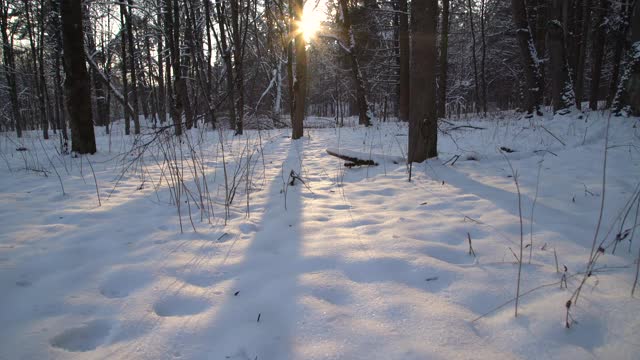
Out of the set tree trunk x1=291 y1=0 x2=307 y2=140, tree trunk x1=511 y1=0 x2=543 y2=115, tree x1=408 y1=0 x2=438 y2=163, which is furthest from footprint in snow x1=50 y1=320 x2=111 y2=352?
tree trunk x1=511 y1=0 x2=543 y2=115

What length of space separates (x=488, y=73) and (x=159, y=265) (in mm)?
28818

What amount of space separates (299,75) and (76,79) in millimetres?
4730

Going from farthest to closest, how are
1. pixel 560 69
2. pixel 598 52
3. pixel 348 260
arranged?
1. pixel 598 52
2. pixel 560 69
3. pixel 348 260

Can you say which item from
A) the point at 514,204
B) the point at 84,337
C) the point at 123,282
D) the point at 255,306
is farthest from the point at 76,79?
the point at 514,204

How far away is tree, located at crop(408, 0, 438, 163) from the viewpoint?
4.27 m

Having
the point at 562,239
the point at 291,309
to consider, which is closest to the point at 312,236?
the point at 291,309

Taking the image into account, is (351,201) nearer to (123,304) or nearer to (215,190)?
(215,190)

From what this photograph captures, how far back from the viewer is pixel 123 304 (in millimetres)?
1506

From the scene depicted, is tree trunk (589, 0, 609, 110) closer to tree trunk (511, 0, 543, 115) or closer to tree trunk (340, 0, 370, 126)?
tree trunk (511, 0, 543, 115)

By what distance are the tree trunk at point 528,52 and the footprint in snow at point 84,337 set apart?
35.0ft

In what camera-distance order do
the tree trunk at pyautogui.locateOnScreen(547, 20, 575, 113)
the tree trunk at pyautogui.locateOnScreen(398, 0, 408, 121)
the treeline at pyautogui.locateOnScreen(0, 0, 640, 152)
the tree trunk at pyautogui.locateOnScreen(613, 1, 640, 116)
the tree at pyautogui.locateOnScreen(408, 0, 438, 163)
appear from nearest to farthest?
the tree at pyautogui.locateOnScreen(408, 0, 438, 163) < the tree trunk at pyautogui.locateOnScreen(613, 1, 640, 116) < the treeline at pyautogui.locateOnScreen(0, 0, 640, 152) < the tree trunk at pyautogui.locateOnScreen(547, 20, 575, 113) < the tree trunk at pyautogui.locateOnScreen(398, 0, 408, 121)

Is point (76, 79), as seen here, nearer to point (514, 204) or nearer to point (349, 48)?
point (514, 204)

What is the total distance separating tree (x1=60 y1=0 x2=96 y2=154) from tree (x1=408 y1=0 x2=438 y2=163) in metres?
5.85

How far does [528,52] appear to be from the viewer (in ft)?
29.0
